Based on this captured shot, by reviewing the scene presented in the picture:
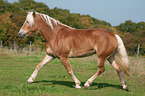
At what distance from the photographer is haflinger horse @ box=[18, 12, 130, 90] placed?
6.86m

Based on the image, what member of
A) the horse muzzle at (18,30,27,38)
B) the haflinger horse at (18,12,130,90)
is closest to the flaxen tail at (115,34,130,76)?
the haflinger horse at (18,12,130,90)

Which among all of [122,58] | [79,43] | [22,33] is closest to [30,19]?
[22,33]

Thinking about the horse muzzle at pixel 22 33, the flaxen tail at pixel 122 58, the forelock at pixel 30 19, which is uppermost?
the forelock at pixel 30 19

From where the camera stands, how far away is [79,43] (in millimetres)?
6953

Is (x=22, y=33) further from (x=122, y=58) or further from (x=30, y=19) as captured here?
(x=122, y=58)

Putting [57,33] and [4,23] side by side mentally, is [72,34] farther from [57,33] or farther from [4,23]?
[4,23]

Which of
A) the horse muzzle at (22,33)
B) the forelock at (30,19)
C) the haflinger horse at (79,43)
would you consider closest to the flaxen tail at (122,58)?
the haflinger horse at (79,43)

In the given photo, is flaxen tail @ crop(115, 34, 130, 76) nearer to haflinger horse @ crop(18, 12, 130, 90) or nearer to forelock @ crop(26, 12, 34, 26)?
haflinger horse @ crop(18, 12, 130, 90)

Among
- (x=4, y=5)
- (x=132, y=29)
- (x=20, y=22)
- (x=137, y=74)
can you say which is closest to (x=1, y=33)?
(x=20, y=22)

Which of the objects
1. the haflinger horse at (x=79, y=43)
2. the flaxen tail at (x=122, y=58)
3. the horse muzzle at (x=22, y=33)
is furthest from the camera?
the horse muzzle at (x=22, y=33)

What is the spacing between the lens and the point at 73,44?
695 cm

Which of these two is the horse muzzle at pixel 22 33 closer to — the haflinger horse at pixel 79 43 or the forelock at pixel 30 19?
the haflinger horse at pixel 79 43

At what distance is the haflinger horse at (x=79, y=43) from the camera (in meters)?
6.86

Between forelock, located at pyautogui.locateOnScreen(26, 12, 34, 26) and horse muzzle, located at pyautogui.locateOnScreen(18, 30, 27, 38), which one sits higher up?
forelock, located at pyautogui.locateOnScreen(26, 12, 34, 26)
